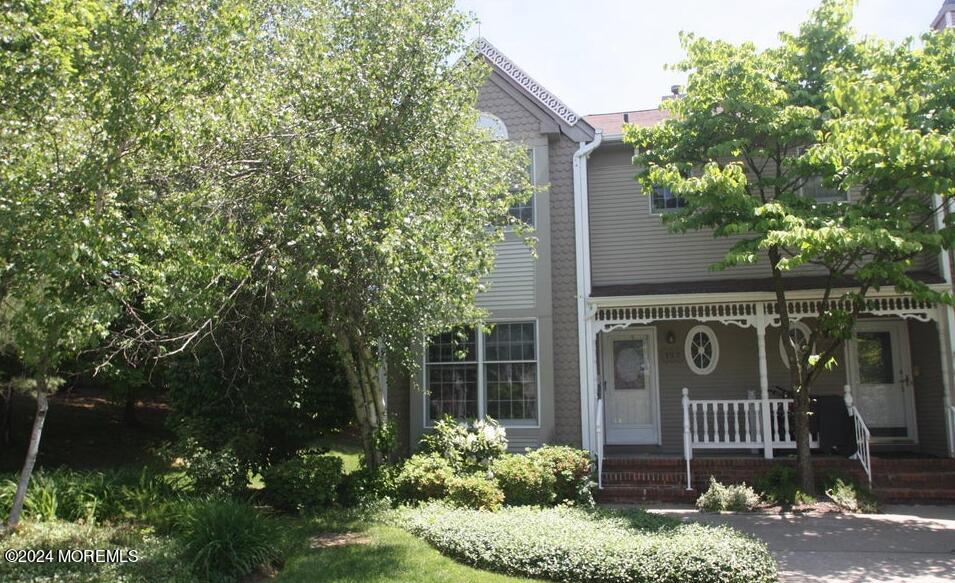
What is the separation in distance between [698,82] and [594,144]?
2.50 m

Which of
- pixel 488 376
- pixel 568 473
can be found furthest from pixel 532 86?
pixel 568 473

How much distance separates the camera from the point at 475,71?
33.1 feet

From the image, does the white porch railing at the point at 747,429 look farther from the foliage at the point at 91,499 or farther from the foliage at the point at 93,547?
the foliage at the point at 91,499

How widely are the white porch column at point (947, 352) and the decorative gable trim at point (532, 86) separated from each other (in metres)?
6.80

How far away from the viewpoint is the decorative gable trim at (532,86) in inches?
502

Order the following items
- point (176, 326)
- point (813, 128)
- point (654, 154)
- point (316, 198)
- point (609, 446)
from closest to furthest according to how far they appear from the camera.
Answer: point (316, 198), point (176, 326), point (813, 128), point (654, 154), point (609, 446)

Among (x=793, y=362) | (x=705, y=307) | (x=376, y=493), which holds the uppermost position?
(x=705, y=307)

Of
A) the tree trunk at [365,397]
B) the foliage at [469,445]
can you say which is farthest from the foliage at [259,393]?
the foliage at [469,445]

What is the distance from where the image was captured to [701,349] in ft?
43.2

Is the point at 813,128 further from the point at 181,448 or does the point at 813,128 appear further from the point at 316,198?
the point at 181,448

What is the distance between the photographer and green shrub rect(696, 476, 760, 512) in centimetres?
998

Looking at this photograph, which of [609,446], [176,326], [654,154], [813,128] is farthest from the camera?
[609,446]

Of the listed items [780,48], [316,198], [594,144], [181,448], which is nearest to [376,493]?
[181,448]

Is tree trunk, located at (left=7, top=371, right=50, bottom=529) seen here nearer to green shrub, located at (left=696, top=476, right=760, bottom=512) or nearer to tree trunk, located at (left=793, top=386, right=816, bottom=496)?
green shrub, located at (left=696, top=476, right=760, bottom=512)
